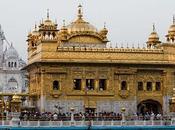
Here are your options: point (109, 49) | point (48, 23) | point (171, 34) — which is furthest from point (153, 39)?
point (48, 23)

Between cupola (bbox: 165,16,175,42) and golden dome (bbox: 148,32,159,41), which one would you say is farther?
golden dome (bbox: 148,32,159,41)

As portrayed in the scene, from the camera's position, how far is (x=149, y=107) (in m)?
53.5

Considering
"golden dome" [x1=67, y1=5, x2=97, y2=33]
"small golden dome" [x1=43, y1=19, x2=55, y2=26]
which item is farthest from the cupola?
"small golden dome" [x1=43, y1=19, x2=55, y2=26]

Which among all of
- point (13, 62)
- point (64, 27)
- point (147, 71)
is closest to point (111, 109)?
point (147, 71)

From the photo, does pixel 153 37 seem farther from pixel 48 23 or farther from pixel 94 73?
pixel 48 23

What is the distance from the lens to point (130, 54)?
5169cm

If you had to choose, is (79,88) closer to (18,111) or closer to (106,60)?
(106,60)

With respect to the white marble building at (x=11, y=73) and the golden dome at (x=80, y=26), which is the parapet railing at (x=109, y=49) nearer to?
the golden dome at (x=80, y=26)

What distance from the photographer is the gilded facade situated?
4978cm

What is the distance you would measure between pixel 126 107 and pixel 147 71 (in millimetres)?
3673

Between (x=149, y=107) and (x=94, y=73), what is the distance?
6426 mm

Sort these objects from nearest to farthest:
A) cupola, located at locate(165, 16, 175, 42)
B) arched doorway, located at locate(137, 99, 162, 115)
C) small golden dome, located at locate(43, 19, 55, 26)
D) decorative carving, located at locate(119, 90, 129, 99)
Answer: decorative carving, located at locate(119, 90, 129, 99) → small golden dome, located at locate(43, 19, 55, 26) → arched doorway, located at locate(137, 99, 162, 115) → cupola, located at locate(165, 16, 175, 42)

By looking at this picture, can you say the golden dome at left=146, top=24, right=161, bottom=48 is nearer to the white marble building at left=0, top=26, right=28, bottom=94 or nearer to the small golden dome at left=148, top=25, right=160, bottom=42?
the small golden dome at left=148, top=25, right=160, bottom=42

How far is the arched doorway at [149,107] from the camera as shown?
5259 centimetres
